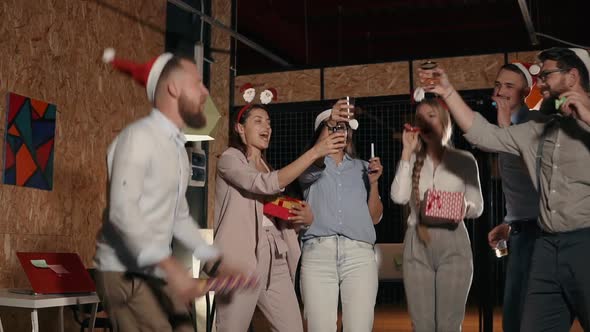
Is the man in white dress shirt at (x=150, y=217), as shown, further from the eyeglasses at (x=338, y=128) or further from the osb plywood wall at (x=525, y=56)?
the osb plywood wall at (x=525, y=56)

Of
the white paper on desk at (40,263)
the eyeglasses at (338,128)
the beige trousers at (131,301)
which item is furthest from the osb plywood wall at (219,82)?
the beige trousers at (131,301)

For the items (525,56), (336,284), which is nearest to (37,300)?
(336,284)

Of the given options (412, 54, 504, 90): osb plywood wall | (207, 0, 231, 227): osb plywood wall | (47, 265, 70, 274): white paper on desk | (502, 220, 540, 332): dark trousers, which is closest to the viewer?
(502, 220, 540, 332): dark trousers

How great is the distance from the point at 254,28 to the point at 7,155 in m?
5.65

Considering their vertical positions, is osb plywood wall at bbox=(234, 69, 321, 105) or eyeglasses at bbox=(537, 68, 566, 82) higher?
osb plywood wall at bbox=(234, 69, 321, 105)

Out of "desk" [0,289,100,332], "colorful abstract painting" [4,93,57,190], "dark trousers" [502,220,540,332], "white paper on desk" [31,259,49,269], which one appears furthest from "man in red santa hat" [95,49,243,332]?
"colorful abstract painting" [4,93,57,190]

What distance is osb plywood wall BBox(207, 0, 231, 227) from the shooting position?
877 centimetres

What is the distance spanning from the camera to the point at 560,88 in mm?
2953

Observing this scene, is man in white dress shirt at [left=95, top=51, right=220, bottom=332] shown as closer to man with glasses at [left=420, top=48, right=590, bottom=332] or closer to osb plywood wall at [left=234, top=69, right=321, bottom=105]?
man with glasses at [left=420, top=48, right=590, bottom=332]

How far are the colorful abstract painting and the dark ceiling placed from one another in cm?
441

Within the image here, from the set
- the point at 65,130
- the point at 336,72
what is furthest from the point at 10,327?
the point at 336,72

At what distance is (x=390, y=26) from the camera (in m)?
12.0

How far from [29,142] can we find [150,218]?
431cm

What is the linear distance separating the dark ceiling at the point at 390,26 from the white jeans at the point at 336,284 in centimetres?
664
